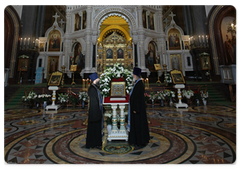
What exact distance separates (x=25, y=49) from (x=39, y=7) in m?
5.46

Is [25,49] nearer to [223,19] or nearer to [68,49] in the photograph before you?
[68,49]

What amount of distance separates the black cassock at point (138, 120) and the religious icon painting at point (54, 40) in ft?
48.2

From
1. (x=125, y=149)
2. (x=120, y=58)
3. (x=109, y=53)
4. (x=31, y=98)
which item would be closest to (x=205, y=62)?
(x=120, y=58)

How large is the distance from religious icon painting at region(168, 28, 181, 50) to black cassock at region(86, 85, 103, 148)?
14235 mm

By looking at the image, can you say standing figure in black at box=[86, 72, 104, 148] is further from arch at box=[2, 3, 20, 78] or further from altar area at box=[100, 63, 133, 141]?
arch at box=[2, 3, 20, 78]

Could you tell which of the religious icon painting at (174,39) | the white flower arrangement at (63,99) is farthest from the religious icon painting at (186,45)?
the white flower arrangement at (63,99)

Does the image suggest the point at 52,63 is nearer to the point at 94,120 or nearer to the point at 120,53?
the point at 120,53

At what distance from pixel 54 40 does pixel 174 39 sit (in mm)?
13524

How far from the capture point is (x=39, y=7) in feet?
46.4

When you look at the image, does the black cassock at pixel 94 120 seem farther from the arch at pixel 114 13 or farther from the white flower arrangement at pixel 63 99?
the arch at pixel 114 13

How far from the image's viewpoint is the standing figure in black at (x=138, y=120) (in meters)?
2.42

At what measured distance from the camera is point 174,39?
1464cm

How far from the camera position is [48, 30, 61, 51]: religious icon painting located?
14523mm

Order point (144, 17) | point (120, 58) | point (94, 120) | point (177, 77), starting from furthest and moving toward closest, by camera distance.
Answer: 1. point (120, 58)
2. point (144, 17)
3. point (177, 77)
4. point (94, 120)
